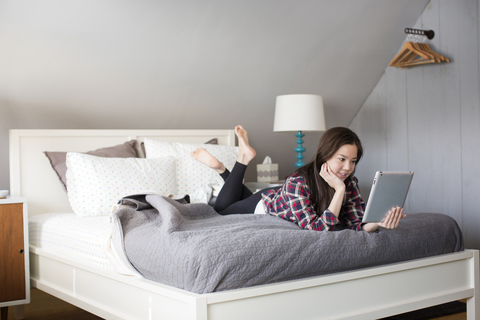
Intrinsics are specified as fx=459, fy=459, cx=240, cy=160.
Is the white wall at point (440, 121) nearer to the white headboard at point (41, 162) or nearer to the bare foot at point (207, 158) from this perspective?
the bare foot at point (207, 158)

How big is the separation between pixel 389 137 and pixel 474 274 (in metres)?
2.08

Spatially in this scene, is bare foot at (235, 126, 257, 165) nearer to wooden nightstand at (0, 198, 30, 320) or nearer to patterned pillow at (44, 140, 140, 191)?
patterned pillow at (44, 140, 140, 191)

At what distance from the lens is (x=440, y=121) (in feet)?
10.9

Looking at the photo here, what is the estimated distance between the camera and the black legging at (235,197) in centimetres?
222

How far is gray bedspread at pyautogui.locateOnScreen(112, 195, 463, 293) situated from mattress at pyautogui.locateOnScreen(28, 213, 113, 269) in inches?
7.0

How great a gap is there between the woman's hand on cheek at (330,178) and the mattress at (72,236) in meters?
0.83

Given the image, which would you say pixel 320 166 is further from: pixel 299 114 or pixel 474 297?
pixel 299 114

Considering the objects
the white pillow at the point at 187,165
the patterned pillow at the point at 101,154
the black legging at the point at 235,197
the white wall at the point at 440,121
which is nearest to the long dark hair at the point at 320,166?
the black legging at the point at 235,197

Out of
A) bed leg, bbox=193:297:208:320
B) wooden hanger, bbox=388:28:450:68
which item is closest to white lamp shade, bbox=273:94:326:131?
wooden hanger, bbox=388:28:450:68

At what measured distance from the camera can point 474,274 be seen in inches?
70.2

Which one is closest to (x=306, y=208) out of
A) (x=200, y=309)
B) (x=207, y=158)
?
(x=200, y=309)

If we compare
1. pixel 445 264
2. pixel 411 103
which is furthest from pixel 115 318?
pixel 411 103

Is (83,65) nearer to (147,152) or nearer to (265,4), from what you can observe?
(147,152)

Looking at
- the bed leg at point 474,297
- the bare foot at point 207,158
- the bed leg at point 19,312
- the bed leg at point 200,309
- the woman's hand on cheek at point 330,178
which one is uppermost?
the bare foot at point 207,158
